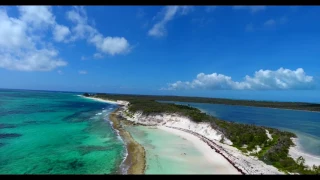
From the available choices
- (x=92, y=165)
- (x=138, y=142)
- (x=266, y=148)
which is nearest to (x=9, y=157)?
(x=92, y=165)

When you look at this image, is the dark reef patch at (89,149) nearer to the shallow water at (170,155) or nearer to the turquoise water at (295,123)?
the shallow water at (170,155)

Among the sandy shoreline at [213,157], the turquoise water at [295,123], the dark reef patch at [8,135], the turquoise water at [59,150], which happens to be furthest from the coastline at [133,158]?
the turquoise water at [295,123]

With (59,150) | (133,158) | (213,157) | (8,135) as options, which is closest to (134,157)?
(133,158)

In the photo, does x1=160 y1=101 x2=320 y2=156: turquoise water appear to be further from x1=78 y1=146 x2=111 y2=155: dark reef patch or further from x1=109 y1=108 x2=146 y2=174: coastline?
x1=78 y1=146 x2=111 y2=155: dark reef patch

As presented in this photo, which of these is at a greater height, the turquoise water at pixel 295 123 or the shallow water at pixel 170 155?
the turquoise water at pixel 295 123

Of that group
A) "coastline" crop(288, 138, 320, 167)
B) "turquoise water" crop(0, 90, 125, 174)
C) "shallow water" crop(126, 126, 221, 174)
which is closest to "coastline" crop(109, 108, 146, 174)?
"shallow water" crop(126, 126, 221, 174)

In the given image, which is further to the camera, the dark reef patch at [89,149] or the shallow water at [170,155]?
the dark reef patch at [89,149]
